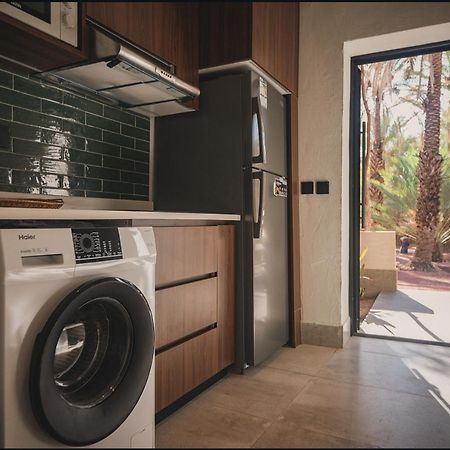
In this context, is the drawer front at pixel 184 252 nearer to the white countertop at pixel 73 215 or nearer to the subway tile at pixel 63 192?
the white countertop at pixel 73 215

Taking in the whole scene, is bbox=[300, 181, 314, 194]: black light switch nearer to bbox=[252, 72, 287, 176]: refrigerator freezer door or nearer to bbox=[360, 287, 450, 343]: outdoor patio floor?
bbox=[252, 72, 287, 176]: refrigerator freezer door

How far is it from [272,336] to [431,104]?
1.88 meters

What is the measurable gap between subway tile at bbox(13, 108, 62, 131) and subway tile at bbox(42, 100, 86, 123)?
3cm

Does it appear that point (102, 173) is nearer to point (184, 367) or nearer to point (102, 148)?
point (102, 148)

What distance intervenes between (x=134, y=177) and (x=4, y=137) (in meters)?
0.83

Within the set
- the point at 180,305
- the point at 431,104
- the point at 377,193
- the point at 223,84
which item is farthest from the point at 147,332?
the point at 431,104

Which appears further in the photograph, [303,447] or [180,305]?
[180,305]

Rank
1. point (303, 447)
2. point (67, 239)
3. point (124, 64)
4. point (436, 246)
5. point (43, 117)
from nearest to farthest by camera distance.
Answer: point (303, 447) → point (67, 239) → point (124, 64) → point (43, 117) → point (436, 246)

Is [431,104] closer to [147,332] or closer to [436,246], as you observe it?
[436,246]

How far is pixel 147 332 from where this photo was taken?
1385 millimetres

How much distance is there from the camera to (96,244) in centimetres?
125

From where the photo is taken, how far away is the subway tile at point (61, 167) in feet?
6.22

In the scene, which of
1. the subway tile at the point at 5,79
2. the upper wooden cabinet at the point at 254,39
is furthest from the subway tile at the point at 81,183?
the upper wooden cabinet at the point at 254,39

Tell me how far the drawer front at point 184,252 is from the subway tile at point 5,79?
3.02 feet
